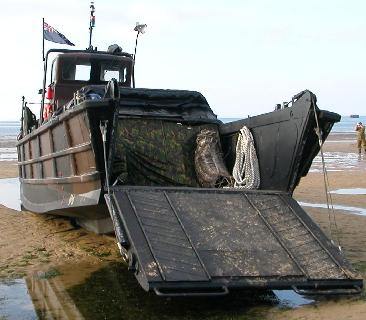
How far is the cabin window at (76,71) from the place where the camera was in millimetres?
8914

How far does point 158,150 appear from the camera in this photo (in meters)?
7.01

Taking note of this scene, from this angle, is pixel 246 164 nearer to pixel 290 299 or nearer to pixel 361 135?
pixel 290 299

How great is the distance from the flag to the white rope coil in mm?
4528

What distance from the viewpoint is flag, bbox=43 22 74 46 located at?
9.48 m

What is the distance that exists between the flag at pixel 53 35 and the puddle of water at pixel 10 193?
11.1 feet

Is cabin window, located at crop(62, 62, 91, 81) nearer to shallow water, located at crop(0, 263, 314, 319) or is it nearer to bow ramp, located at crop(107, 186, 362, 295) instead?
bow ramp, located at crop(107, 186, 362, 295)

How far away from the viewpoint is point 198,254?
14.7ft

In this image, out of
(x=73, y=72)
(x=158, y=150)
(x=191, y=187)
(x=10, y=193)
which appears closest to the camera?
(x=191, y=187)

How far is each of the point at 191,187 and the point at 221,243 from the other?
1465 mm

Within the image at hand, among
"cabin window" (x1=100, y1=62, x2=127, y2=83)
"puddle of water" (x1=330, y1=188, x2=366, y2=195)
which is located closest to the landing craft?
"cabin window" (x1=100, y1=62, x2=127, y2=83)

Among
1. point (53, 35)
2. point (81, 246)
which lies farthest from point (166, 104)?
point (53, 35)

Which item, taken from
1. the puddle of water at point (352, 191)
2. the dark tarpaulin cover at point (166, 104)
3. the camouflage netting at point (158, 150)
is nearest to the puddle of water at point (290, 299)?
the camouflage netting at point (158, 150)

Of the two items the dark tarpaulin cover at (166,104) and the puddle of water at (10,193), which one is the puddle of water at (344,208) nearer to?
the dark tarpaulin cover at (166,104)

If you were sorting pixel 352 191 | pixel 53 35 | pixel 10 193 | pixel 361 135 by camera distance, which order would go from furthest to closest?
1. pixel 361 135
2. pixel 10 193
3. pixel 352 191
4. pixel 53 35
